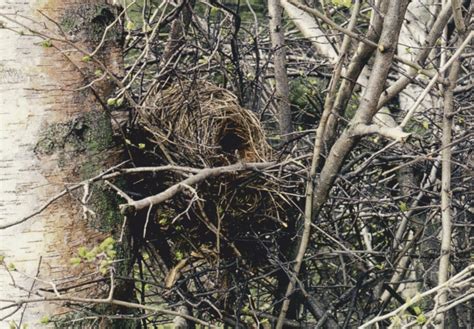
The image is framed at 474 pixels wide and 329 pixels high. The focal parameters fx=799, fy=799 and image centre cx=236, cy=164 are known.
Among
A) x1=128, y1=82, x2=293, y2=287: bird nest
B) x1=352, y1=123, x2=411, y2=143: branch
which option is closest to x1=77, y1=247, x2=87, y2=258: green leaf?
x1=128, y1=82, x2=293, y2=287: bird nest

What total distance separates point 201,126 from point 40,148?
1.78 feet

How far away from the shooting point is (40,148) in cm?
201

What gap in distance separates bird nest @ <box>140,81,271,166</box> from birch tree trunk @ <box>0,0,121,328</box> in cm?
26

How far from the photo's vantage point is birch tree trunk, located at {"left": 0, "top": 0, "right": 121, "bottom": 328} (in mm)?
1965

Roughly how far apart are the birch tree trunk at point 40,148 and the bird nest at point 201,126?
26 cm

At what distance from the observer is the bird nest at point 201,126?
2295 mm

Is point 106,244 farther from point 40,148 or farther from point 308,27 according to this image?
point 308,27

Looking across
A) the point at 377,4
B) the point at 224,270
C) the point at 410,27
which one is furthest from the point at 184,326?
the point at 410,27

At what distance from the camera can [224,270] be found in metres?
2.56

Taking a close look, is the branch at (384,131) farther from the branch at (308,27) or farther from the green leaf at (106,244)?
the branch at (308,27)

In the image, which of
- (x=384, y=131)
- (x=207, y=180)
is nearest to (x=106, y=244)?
(x=207, y=180)

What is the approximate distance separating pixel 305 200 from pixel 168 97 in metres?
0.54

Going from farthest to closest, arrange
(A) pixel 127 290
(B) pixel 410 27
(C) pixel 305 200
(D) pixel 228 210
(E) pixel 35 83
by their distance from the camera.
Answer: (B) pixel 410 27
(C) pixel 305 200
(D) pixel 228 210
(A) pixel 127 290
(E) pixel 35 83

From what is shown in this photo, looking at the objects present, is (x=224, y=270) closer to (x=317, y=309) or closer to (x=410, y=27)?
(x=317, y=309)
